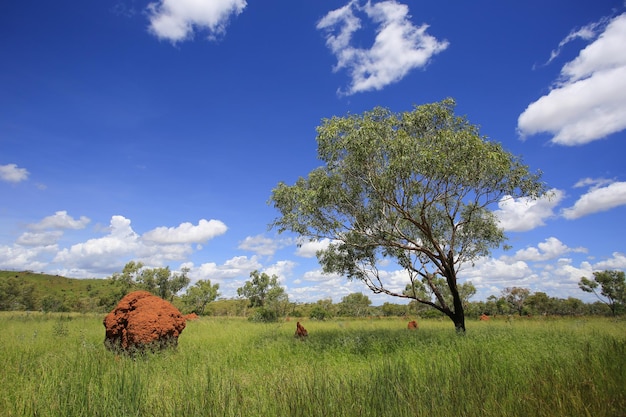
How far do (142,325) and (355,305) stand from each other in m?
61.4

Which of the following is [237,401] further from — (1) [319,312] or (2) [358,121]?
(1) [319,312]

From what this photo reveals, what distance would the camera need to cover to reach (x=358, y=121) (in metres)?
16.9

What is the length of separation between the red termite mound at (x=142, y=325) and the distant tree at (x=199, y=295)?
158ft

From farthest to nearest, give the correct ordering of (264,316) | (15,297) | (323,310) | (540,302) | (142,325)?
1. (15,297)
2. (540,302)
3. (323,310)
4. (264,316)
5. (142,325)

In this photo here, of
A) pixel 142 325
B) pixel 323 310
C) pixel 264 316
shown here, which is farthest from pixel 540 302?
pixel 142 325

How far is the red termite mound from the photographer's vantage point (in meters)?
13.1

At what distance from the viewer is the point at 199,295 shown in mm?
60812

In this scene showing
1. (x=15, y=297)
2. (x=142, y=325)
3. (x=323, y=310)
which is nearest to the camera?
(x=142, y=325)

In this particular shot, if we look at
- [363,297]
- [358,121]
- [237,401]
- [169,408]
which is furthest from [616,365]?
[363,297]

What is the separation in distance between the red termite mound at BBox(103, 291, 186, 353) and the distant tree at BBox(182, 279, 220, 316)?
4806 cm

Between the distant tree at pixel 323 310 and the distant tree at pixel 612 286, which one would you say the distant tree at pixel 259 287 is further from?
the distant tree at pixel 612 286

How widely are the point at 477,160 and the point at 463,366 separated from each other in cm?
1098

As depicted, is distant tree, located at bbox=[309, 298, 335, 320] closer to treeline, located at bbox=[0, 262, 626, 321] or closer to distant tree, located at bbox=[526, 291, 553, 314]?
treeline, located at bbox=[0, 262, 626, 321]

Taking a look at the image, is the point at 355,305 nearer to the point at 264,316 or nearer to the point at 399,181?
the point at 264,316
